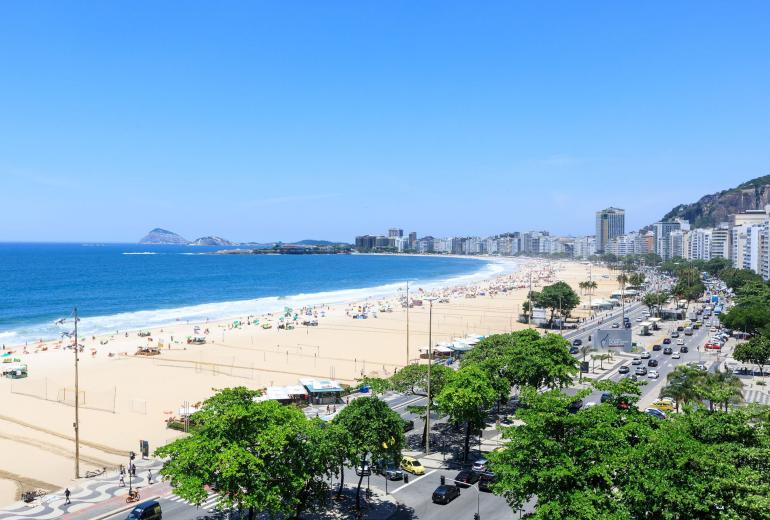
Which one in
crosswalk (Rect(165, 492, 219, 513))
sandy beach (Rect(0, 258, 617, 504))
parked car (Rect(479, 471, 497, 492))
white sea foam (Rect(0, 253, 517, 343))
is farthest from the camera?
white sea foam (Rect(0, 253, 517, 343))

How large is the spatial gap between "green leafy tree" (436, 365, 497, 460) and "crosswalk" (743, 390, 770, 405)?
24891 mm

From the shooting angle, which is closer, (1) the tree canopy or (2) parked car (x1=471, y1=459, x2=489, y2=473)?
(1) the tree canopy

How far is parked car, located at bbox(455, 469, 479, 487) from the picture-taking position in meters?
25.2

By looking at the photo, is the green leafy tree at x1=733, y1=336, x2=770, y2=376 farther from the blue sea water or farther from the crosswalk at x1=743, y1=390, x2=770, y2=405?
the blue sea water

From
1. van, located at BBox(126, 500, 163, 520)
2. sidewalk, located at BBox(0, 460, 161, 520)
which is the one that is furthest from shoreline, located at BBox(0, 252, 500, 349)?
van, located at BBox(126, 500, 163, 520)

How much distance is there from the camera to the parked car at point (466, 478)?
25234 millimetres

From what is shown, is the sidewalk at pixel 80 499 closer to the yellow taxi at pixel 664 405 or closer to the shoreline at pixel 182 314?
the yellow taxi at pixel 664 405

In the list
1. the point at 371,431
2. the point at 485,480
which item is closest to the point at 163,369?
the point at 371,431

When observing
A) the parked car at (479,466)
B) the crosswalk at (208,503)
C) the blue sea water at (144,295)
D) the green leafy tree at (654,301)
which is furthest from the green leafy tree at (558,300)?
the crosswalk at (208,503)

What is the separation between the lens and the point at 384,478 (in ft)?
85.9

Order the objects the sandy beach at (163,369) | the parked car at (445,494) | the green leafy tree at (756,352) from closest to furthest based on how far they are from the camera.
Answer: the parked car at (445,494) < the sandy beach at (163,369) < the green leafy tree at (756,352)

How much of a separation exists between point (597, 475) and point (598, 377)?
3379cm

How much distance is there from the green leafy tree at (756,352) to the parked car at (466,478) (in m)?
35.8

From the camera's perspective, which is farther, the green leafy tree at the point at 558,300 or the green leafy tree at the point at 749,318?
the green leafy tree at the point at 558,300
